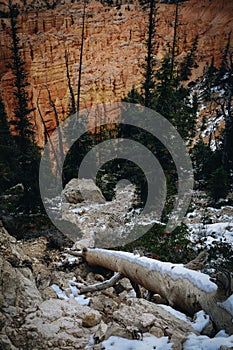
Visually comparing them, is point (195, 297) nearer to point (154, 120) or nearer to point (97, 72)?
point (154, 120)

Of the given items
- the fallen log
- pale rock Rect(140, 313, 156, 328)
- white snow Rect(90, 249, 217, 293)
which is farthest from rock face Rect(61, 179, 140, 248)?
pale rock Rect(140, 313, 156, 328)

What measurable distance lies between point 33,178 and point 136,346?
12.0 meters

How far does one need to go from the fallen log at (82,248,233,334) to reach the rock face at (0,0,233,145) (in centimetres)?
3406

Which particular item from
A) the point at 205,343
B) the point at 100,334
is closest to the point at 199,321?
the point at 205,343

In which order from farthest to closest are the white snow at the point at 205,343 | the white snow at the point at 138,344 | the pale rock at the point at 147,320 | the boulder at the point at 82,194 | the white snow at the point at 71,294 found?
the boulder at the point at 82,194 → the white snow at the point at 71,294 → the pale rock at the point at 147,320 → the white snow at the point at 138,344 → the white snow at the point at 205,343

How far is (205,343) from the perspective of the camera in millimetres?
3061

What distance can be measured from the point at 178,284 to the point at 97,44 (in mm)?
42540

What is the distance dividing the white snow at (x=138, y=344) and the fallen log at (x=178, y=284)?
2.92 ft

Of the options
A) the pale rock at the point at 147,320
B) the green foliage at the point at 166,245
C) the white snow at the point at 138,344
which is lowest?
the green foliage at the point at 166,245

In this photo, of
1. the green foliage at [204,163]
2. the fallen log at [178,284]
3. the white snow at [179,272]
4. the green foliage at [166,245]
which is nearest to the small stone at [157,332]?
the fallen log at [178,284]

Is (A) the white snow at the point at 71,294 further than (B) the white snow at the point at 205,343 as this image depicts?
Yes

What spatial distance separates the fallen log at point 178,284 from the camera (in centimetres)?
381

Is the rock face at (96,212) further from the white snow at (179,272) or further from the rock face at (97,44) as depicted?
the rock face at (97,44)

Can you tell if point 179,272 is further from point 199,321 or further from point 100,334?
point 100,334
